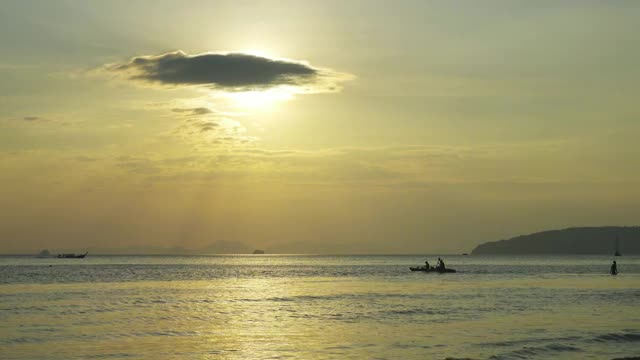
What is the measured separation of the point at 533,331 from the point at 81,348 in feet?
83.0

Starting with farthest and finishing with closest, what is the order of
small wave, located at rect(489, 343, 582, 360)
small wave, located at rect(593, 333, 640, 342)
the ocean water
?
small wave, located at rect(593, 333, 640, 342)
the ocean water
small wave, located at rect(489, 343, 582, 360)

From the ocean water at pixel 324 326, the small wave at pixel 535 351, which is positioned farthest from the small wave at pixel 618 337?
the small wave at pixel 535 351

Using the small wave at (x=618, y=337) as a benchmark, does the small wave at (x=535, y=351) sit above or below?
below

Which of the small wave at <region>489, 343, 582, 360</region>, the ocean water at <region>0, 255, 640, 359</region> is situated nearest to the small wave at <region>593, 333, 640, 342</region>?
the ocean water at <region>0, 255, 640, 359</region>

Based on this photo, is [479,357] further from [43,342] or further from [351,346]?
[43,342]

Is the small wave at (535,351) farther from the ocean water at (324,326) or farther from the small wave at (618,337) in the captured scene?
the small wave at (618,337)

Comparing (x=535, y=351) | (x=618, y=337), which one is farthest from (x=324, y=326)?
(x=618, y=337)

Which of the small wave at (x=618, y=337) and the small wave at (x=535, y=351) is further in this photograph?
the small wave at (x=618, y=337)

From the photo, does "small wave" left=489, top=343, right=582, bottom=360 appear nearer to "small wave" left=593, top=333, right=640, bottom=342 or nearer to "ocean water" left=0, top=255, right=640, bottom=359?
"ocean water" left=0, top=255, right=640, bottom=359

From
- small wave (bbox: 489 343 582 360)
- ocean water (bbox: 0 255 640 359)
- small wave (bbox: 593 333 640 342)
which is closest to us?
small wave (bbox: 489 343 582 360)

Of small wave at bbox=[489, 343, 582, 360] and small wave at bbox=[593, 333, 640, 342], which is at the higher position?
small wave at bbox=[593, 333, 640, 342]

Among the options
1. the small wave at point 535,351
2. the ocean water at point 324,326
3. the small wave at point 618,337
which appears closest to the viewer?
the small wave at point 535,351

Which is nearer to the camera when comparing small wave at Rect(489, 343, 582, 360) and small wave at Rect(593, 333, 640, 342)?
small wave at Rect(489, 343, 582, 360)

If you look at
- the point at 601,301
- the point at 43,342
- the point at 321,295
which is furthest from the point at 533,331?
the point at 321,295
